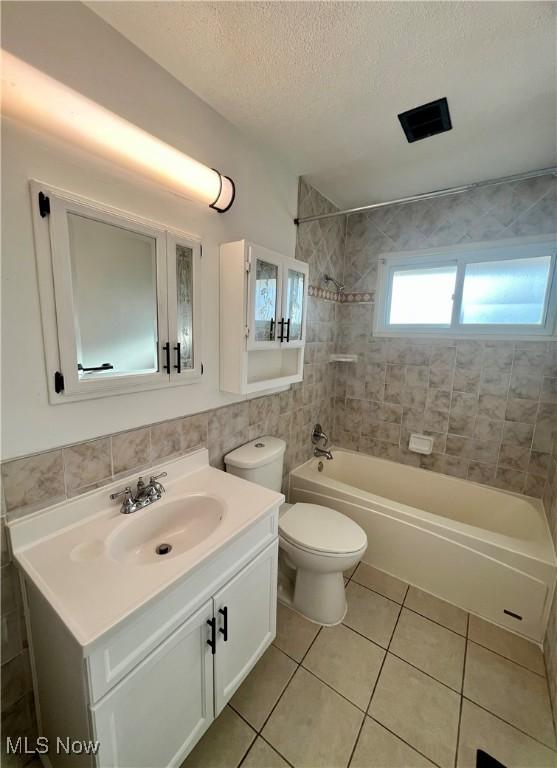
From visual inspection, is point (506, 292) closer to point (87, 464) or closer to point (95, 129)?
point (95, 129)

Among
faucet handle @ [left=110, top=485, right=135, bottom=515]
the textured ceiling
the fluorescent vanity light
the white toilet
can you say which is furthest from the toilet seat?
the textured ceiling

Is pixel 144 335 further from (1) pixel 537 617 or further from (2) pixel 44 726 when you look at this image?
(1) pixel 537 617

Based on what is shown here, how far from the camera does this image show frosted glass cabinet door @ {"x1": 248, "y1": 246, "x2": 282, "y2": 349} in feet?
4.66

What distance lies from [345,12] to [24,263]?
3.93ft

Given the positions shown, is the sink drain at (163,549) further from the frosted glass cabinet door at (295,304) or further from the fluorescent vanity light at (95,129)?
the fluorescent vanity light at (95,129)

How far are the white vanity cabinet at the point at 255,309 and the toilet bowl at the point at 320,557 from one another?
775mm

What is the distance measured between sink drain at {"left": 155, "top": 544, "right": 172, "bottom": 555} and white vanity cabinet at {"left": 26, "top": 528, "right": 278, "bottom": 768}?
26cm

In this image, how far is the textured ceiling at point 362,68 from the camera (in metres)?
0.92

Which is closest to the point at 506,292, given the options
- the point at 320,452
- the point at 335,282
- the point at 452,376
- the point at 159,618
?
the point at 452,376

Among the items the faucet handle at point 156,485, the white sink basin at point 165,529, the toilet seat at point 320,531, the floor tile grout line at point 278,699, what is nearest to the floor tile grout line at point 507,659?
the toilet seat at point 320,531

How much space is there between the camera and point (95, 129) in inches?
33.8

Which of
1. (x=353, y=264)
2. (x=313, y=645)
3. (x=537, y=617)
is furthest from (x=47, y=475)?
(x=353, y=264)

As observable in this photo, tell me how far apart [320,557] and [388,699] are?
0.56 meters

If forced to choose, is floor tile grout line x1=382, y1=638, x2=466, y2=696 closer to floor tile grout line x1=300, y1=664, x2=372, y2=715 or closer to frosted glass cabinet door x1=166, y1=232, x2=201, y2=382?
floor tile grout line x1=300, y1=664, x2=372, y2=715
